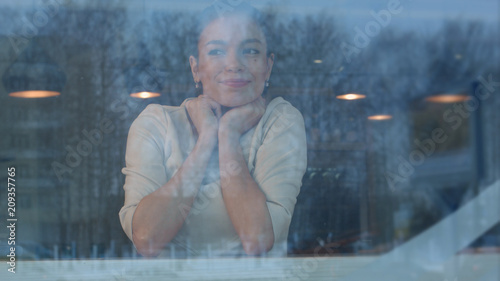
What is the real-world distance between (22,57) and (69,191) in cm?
86

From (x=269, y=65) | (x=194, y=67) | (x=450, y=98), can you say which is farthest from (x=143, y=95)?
(x=450, y=98)

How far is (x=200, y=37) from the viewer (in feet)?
12.1

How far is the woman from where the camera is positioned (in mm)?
3549

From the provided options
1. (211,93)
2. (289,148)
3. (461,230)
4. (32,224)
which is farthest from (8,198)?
(461,230)

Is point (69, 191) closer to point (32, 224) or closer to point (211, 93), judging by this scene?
point (32, 224)

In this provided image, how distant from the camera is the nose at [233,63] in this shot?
365 cm

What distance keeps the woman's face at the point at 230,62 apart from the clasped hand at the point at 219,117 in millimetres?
42

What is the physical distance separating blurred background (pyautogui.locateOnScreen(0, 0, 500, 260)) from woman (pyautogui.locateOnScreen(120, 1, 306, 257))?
0.28ft

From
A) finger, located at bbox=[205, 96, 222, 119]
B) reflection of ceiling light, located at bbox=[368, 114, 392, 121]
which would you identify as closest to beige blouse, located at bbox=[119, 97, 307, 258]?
finger, located at bbox=[205, 96, 222, 119]

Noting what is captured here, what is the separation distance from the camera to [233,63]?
3.65 metres

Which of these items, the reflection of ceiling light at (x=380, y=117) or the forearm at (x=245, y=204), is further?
the reflection of ceiling light at (x=380, y=117)

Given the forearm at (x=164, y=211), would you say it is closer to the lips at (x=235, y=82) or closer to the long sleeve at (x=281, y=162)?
the long sleeve at (x=281, y=162)

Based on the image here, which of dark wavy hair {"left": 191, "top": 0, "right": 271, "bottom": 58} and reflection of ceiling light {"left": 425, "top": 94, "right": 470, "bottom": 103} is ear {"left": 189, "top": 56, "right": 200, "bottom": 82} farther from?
reflection of ceiling light {"left": 425, "top": 94, "right": 470, "bottom": 103}

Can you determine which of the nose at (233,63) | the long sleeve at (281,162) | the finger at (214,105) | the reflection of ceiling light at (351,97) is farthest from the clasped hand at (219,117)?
the reflection of ceiling light at (351,97)
